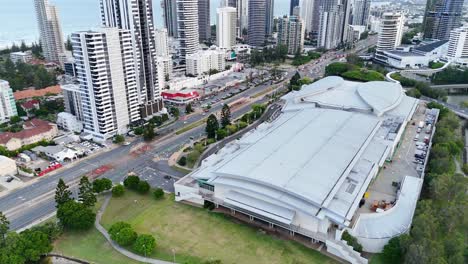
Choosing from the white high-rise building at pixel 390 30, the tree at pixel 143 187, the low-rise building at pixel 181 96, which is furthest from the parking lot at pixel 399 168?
the white high-rise building at pixel 390 30

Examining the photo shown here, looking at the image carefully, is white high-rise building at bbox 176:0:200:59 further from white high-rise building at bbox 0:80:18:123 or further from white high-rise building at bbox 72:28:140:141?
white high-rise building at bbox 0:80:18:123

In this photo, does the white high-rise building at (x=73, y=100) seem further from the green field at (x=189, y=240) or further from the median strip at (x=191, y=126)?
the green field at (x=189, y=240)

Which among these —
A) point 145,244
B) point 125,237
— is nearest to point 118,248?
Answer: point 125,237

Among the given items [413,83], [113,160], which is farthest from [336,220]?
[413,83]

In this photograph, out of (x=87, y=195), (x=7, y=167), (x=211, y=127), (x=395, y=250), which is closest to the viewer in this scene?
(x=395, y=250)

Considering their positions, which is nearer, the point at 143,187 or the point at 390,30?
the point at 143,187

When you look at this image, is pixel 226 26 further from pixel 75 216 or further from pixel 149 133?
pixel 75 216
